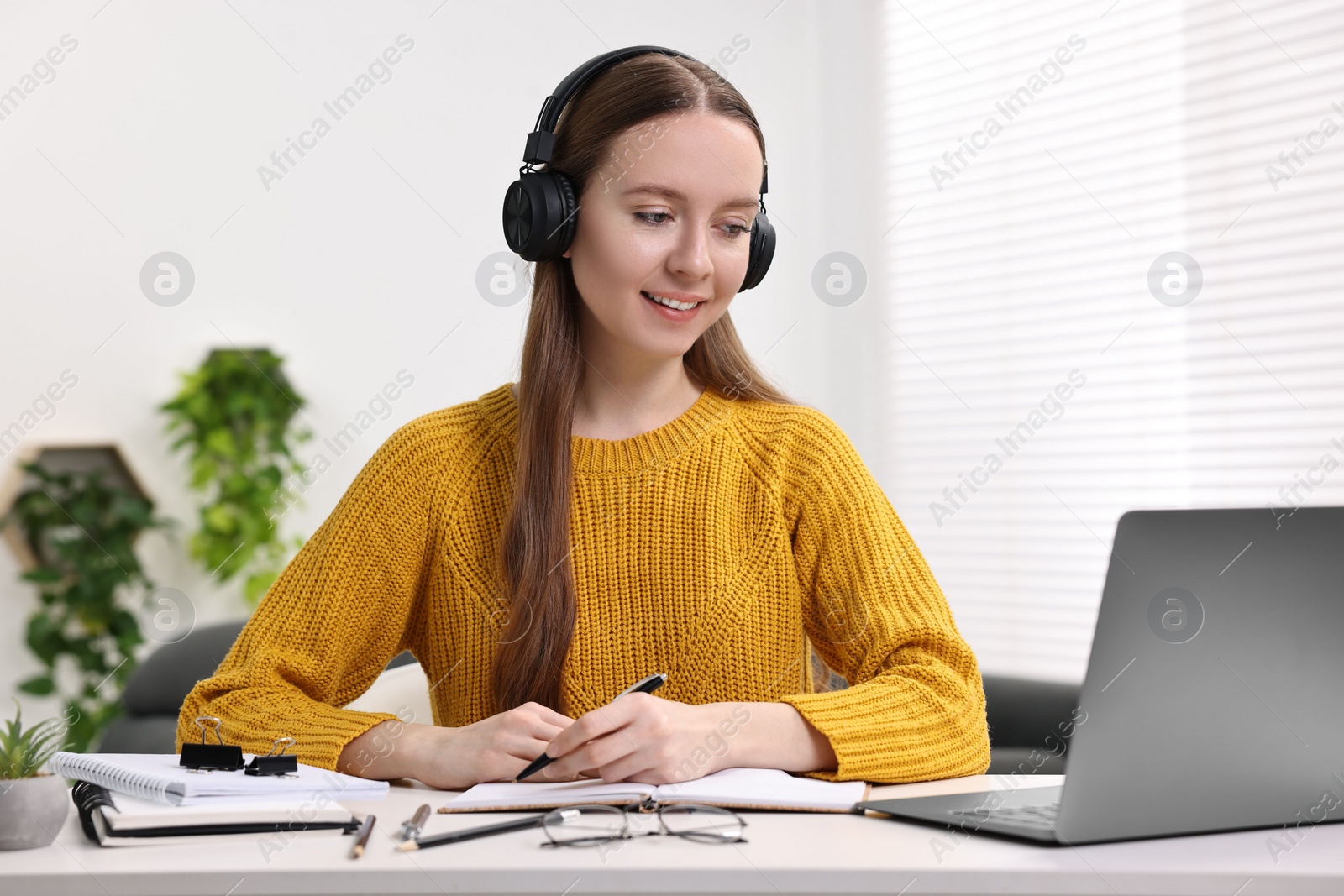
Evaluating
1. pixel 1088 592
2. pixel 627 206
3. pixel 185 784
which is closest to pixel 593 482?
pixel 627 206

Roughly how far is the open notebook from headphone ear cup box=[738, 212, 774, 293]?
68 centimetres

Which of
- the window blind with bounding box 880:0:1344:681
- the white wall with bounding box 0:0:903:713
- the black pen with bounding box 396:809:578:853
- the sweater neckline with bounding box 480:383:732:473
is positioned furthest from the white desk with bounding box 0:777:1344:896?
the white wall with bounding box 0:0:903:713

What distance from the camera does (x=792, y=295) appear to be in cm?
393

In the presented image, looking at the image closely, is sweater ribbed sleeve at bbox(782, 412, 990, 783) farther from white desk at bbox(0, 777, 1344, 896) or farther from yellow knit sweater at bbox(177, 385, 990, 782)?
white desk at bbox(0, 777, 1344, 896)

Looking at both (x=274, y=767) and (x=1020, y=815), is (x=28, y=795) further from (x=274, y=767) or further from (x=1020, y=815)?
(x=1020, y=815)

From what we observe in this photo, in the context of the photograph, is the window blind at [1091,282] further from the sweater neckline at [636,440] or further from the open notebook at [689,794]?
the open notebook at [689,794]

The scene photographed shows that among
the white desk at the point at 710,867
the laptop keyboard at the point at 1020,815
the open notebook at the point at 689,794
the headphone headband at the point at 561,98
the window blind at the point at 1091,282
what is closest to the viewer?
the white desk at the point at 710,867

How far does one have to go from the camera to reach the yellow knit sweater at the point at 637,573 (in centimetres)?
133

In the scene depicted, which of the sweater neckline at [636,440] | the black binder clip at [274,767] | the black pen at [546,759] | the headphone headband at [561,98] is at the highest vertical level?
the headphone headband at [561,98]

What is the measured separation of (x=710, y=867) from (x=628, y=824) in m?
0.14

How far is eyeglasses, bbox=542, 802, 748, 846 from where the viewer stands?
0.85 metres

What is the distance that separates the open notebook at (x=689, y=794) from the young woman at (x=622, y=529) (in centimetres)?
20

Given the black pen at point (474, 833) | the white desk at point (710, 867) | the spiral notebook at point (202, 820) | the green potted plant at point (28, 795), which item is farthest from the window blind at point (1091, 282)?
the green potted plant at point (28, 795)

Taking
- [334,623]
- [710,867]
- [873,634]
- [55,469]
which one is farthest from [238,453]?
[710,867]
